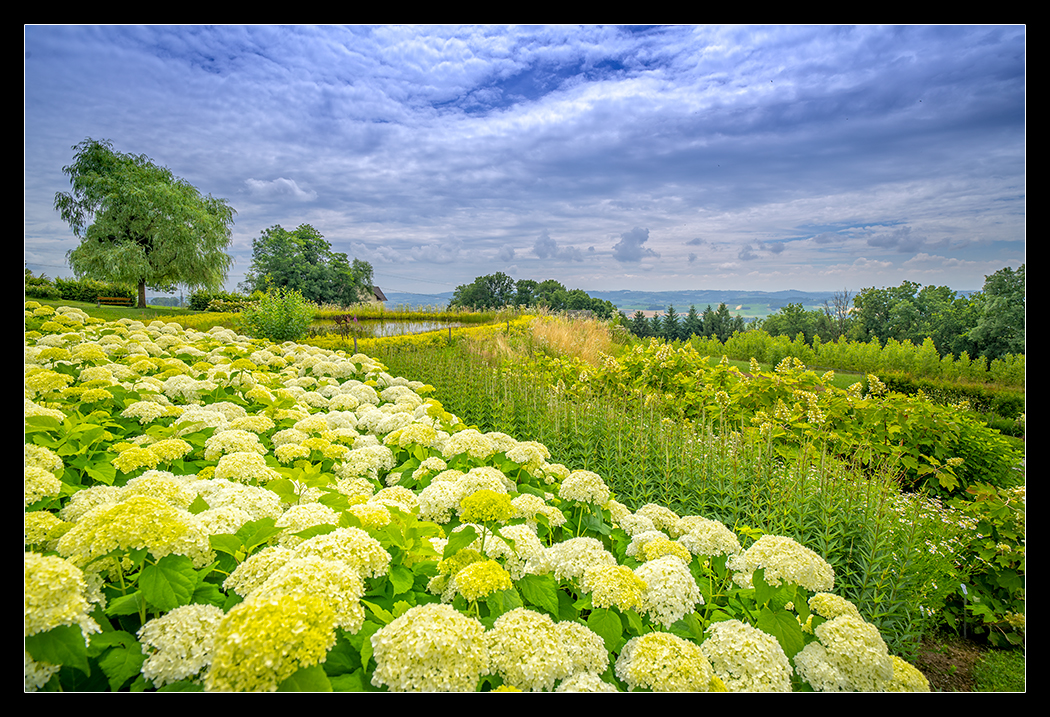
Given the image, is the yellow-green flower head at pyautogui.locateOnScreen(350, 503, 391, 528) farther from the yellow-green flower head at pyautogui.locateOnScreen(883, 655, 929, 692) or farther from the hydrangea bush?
the yellow-green flower head at pyautogui.locateOnScreen(883, 655, 929, 692)

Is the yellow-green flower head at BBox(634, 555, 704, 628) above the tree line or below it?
below

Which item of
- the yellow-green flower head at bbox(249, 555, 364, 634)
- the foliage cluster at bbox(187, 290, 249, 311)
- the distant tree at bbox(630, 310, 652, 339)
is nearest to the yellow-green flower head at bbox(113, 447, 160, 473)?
the yellow-green flower head at bbox(249, 555, 364, 634)

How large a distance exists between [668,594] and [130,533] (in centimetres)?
148

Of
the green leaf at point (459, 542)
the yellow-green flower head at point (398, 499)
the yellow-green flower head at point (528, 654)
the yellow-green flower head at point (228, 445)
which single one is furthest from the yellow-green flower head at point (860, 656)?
the yellow-green flower head at point (228, 445)

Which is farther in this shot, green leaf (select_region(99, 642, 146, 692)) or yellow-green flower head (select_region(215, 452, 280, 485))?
yellow-green flower head (select_region(215, 452, 280, 485))

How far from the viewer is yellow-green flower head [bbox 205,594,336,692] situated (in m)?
0.81

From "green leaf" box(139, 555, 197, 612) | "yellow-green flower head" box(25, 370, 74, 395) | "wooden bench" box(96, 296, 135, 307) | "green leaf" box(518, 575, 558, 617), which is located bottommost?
"green leaf" box(518, 575, 558, 617)

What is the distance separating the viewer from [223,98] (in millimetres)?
2191

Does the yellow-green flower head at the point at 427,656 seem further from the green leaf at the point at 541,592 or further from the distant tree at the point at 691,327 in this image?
the distant tree at the point at 691,327

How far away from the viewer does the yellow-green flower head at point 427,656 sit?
3.17ft

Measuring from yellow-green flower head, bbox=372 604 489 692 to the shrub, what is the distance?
11.2m

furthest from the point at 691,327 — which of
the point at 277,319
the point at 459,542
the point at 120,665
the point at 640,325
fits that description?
the point at 120,665
